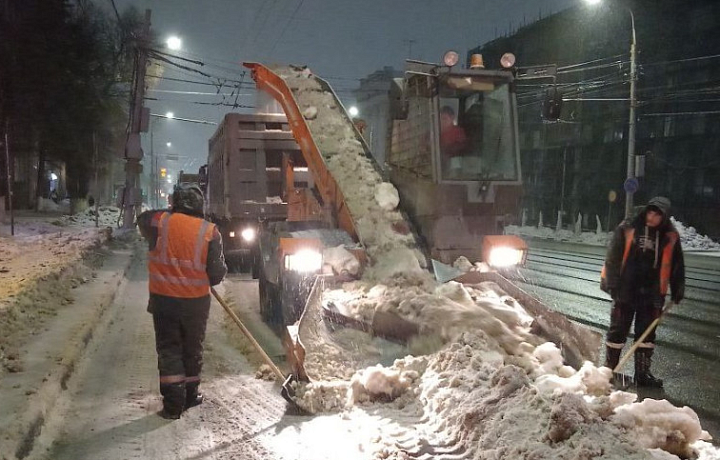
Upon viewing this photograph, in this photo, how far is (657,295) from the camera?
5.33 metres

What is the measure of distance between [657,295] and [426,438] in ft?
9.74

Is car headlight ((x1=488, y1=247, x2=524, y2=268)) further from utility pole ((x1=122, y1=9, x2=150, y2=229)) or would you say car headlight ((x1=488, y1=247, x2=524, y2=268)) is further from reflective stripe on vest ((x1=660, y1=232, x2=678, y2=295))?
utility pole ((x1=122, y1=9, x2=150, y2=229))

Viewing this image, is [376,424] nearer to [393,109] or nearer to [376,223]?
[376,223]

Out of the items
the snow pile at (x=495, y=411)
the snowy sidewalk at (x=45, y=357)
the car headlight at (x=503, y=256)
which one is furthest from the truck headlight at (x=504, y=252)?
the snowy sidewalk at (x=45, y=357)

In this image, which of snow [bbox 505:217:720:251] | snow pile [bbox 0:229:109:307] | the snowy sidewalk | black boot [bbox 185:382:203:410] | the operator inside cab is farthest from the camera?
snow [bbox 505:217:720:251]

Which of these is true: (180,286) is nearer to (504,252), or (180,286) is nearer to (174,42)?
→ (504,252)

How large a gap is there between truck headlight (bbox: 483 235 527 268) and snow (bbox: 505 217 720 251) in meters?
13.8

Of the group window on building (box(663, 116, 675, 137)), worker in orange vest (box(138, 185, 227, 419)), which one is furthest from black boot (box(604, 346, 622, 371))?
window on building (box(663, 116, 675, 137))

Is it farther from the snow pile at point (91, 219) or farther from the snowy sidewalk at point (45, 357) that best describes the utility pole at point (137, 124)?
the snowy sidewalk at point (45, 357)

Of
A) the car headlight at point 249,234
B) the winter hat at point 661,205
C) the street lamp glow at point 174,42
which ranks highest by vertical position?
the street lamp glow at point 174,42

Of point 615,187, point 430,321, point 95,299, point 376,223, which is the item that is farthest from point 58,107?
point 615,187

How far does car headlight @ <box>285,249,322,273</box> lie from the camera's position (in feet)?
19.8

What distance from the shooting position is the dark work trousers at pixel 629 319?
537cm

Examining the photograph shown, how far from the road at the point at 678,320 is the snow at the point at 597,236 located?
6138mm
